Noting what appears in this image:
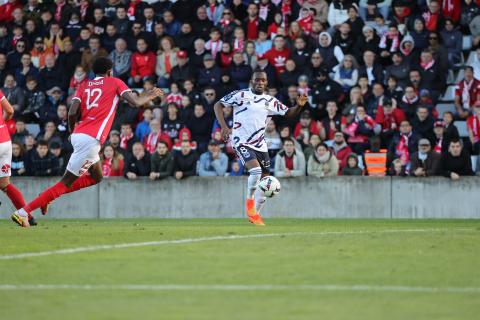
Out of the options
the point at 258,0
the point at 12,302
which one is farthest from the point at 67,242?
the point at 258,0

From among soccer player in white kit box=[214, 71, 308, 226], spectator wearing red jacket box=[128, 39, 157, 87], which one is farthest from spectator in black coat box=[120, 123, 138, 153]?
soccer player in white kit box=[214, 71, 308, 226]

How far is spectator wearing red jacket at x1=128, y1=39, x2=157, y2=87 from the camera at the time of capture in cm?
2688

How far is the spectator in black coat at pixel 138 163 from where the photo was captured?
928 inches

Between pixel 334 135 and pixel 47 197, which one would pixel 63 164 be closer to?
pixel 334 135

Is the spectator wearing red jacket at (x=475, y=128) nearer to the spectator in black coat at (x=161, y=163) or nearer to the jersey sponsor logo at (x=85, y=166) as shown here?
the spectator in black coat at (x=161, y=163)

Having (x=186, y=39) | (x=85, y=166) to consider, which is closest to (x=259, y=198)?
(x=85, y=166)

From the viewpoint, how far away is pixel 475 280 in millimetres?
9570

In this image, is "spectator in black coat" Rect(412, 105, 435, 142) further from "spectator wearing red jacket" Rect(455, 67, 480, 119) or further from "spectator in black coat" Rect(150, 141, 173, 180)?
"spectator in black coat" Rect(150, 141, 173, 180)

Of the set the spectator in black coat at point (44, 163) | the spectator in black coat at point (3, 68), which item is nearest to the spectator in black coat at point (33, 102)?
the spectator in black coat at point (3, 68)

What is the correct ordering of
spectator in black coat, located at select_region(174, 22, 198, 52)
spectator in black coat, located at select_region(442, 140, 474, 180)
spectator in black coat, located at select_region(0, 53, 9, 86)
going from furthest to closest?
spectator in black coat, located at select_region(0, 53, 9, 86)
spectator in black coat, located at select_region(174, 22, 198, 52)
spectator in black coat, located at select_region(442, 140, 474, 180)

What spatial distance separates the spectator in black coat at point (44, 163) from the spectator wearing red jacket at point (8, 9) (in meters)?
6.84

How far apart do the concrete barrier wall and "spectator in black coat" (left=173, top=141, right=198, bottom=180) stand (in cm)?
20

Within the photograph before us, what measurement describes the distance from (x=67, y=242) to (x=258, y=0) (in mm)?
15765

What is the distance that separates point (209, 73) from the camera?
25750 millimetres
